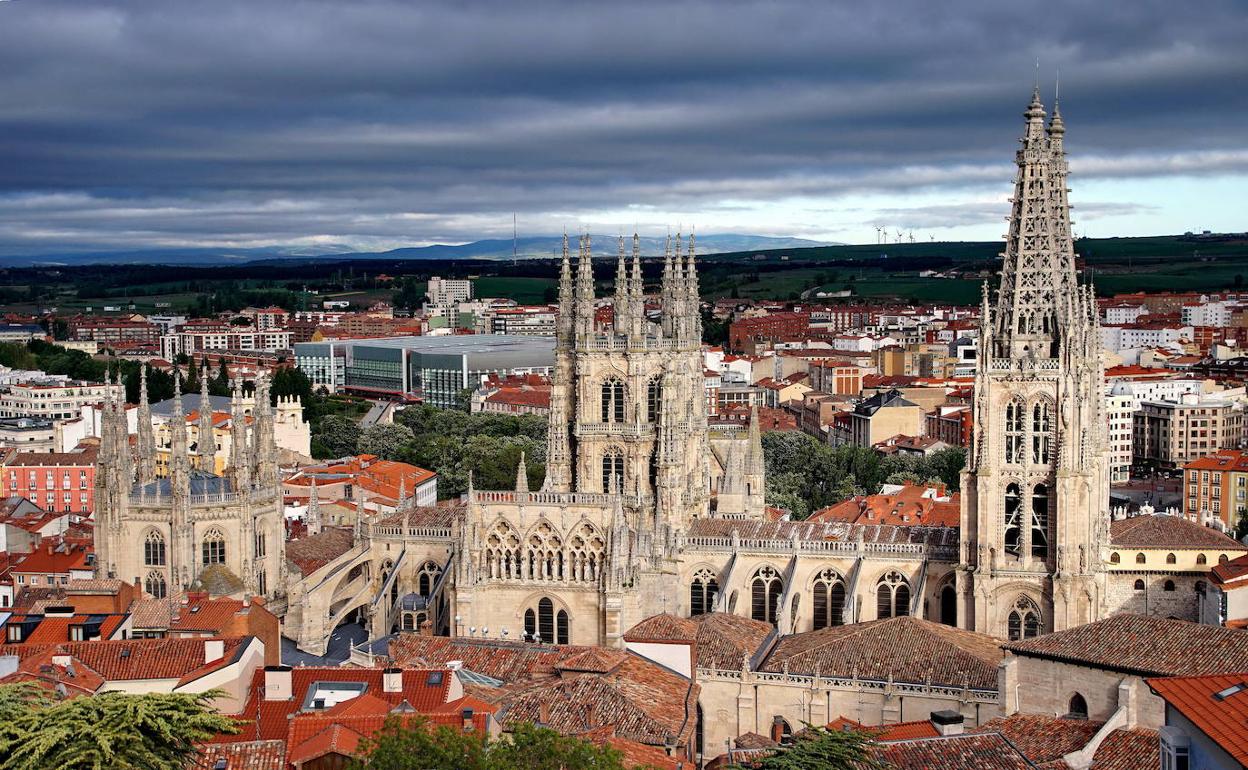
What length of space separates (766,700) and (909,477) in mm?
70717

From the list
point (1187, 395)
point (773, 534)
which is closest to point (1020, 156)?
point (773, 534)

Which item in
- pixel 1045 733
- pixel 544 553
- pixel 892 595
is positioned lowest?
pixel 892 595

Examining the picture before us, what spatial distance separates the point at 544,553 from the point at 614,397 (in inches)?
434

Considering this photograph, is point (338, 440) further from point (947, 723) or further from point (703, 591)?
point (947, 723)

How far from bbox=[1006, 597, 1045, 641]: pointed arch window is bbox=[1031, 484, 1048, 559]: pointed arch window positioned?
1.85 meters

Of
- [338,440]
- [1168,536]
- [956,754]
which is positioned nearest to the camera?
[956,754]

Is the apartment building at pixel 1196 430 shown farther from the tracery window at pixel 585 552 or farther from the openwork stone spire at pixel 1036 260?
the tracery window at pixel 585 552

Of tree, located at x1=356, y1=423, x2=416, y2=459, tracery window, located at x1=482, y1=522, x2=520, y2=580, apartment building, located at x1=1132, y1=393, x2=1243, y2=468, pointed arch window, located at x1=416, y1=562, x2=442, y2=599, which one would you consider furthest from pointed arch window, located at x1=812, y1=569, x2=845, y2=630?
apartment building, located at x1=1132, y1=393, x2=1243, y2=468

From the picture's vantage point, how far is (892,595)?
64625 mm

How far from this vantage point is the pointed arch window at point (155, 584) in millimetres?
62031

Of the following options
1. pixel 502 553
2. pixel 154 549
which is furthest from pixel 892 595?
pixel 154 549

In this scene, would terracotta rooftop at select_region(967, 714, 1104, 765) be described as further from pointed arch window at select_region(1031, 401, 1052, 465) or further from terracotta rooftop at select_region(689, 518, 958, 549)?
terracotta rooftop at select_region(689, 518, 958, 549)

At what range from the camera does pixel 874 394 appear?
178750 mm

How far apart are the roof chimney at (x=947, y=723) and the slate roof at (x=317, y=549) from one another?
3208 cm
